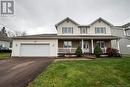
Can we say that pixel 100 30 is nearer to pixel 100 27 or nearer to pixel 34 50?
pixel 100 27

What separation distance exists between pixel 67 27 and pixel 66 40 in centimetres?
276

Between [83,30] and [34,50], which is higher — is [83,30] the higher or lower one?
the higher one

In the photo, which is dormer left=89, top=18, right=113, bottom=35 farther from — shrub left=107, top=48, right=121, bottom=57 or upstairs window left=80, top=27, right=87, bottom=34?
shrub left=107, top=48, right=121, bottom=57

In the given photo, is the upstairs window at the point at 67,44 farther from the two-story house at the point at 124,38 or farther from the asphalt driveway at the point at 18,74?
the asphalt driveway at the point at 18,74

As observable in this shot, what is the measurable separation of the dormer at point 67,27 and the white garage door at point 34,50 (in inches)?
194

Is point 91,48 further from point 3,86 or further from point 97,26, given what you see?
point 3,86

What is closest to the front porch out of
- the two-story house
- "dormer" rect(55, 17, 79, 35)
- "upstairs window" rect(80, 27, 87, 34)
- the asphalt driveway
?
"dormer" rect(55, 17, 79, 35)

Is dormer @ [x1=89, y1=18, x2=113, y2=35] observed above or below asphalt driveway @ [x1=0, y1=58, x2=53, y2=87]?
above

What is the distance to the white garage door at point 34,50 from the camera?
2179cm

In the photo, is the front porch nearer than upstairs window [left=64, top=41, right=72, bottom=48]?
Yes

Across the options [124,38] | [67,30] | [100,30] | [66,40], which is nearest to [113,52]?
[100,30]

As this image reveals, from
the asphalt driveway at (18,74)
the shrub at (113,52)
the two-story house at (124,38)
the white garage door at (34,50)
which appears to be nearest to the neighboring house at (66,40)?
the white garage door at (34,50)

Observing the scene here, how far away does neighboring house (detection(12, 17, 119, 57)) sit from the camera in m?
21.8

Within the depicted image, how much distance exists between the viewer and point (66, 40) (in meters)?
24.6
